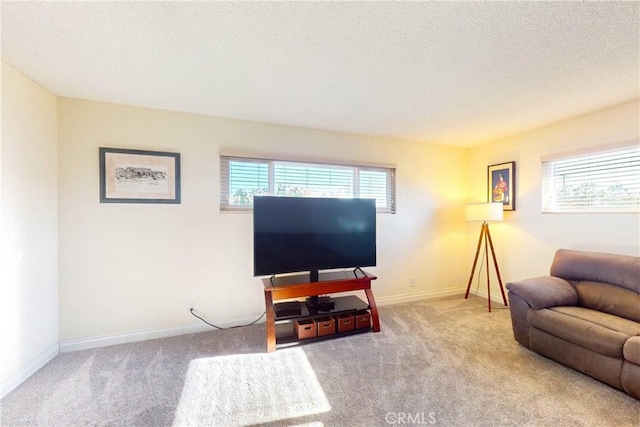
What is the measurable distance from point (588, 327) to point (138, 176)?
13.3 ft

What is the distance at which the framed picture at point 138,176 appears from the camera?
8.45ft

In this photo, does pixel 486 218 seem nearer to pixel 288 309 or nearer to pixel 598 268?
pixel 598 268

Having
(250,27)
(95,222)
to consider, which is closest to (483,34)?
(250,27)

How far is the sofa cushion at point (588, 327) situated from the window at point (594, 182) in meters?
1.19

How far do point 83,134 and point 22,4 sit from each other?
4.52 ft

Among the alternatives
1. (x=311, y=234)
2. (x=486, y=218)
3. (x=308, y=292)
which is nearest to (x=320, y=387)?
(x=308, y=292)

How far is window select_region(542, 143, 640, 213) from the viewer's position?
2604 millimetres

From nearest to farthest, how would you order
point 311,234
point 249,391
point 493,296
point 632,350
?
1. point 632,350
2. point 249,391
3. point 311,234
4. point 493,296

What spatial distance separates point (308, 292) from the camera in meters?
2.67

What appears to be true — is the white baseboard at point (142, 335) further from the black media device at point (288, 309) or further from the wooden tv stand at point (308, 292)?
→ the wooden tv stand at point (308, 292)

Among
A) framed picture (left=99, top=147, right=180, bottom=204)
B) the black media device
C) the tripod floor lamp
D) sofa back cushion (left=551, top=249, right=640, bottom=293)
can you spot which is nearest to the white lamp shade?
the tripod floor lamp

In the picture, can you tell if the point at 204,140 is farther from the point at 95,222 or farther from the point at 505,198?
the point at 505,198

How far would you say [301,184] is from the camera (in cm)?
333

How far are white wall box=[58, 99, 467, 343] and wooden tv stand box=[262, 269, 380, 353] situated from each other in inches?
23.5
